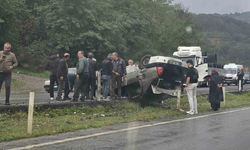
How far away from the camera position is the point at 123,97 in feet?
50.3

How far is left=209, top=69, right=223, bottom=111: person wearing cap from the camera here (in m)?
15.5

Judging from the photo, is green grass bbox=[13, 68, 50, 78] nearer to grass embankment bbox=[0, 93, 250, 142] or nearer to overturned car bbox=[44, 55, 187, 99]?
overturned car bbox=[44, 55, 187, 99]

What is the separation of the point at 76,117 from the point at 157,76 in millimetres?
3447

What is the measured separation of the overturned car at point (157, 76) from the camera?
1415cm

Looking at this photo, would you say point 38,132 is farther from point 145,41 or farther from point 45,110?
point 145,41

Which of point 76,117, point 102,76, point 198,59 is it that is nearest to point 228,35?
point 198,59

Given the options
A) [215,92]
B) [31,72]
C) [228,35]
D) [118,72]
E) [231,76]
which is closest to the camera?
[118,72]

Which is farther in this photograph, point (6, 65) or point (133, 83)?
point (133, 83)

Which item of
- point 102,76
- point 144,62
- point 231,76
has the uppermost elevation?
point 231,76

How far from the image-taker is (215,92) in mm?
15688

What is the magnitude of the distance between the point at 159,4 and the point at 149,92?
185 feet

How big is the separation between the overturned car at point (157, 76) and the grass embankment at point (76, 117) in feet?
2.25

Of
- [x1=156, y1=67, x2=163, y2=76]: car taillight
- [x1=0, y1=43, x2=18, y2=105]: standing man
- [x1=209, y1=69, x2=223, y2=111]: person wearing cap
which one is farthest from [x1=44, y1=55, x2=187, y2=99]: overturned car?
[x1=0, y1=43, x2=18, y2=105]: standing man

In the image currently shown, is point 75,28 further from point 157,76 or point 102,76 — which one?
point 157,76
